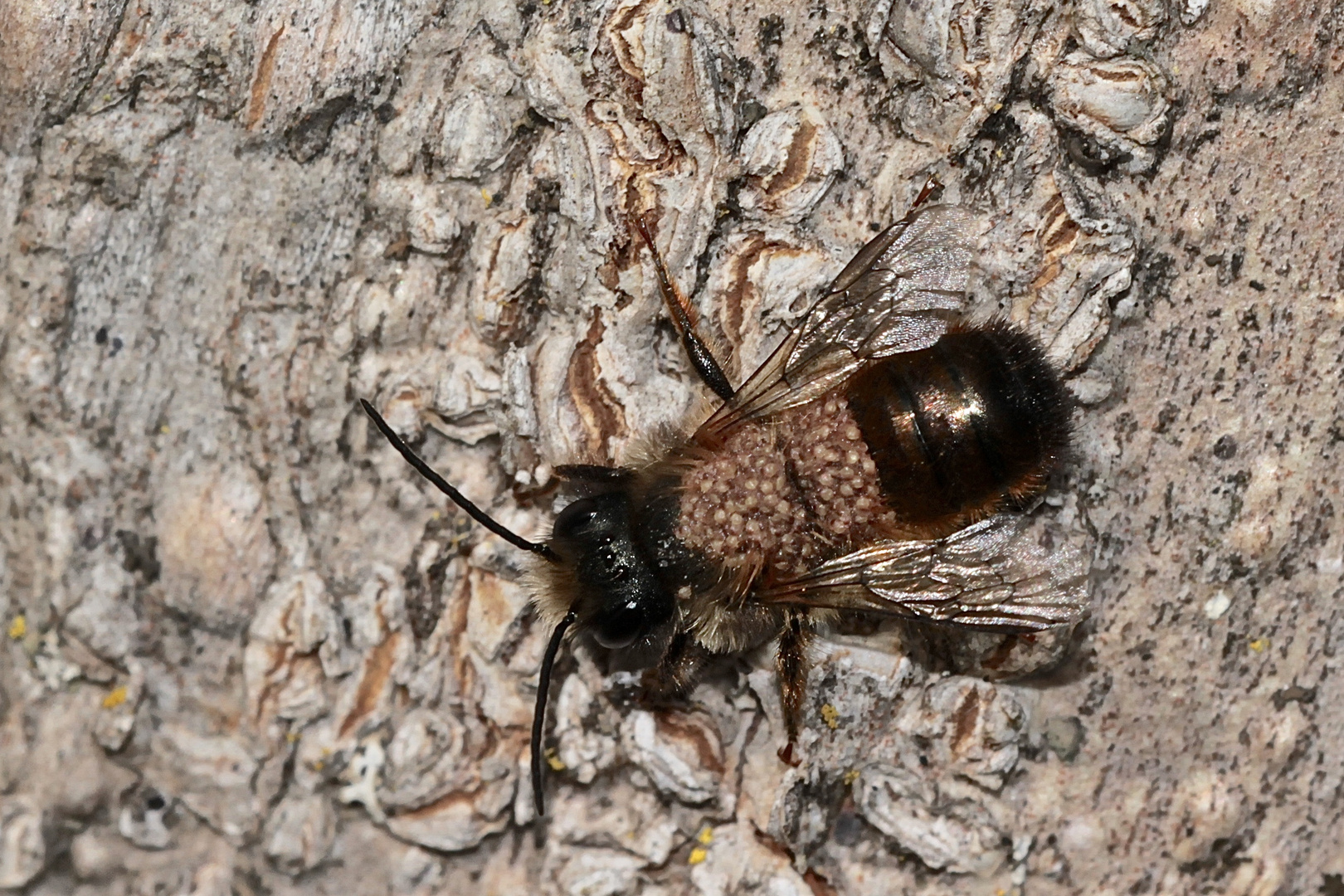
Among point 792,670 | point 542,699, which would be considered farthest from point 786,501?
point 542,699

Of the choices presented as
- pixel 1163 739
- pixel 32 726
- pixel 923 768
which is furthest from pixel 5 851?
pixel 1163 739

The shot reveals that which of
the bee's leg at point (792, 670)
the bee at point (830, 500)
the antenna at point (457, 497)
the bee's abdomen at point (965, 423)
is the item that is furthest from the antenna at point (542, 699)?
the bee's abdomen at point (965, 423)

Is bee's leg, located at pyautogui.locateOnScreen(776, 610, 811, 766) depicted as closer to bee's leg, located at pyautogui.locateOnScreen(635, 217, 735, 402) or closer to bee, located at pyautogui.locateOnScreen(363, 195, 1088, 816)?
bee, located at pyautogui.locateOnScreen(363, 195, 1088, 816)

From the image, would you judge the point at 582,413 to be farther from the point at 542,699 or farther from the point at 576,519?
the point at 542,699

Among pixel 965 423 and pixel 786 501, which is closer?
pixel 965 423

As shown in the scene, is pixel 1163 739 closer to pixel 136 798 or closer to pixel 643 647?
pixel 643 647

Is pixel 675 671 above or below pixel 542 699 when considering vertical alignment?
above

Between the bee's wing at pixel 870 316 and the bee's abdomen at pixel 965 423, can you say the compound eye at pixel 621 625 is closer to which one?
the bee's wing at pixel 870 316
